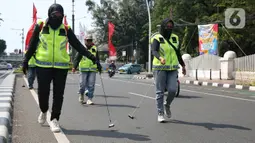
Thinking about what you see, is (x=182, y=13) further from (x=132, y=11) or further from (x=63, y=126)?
(x=63, y=126)

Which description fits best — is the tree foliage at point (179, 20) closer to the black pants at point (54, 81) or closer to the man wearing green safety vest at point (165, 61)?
the man wearing green safety vest at point (165, 61)

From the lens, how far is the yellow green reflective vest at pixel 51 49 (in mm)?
5737

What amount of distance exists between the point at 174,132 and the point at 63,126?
1.87 metres

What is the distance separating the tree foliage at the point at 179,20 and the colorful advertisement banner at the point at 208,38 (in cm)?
106

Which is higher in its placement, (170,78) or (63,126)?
(170,78)

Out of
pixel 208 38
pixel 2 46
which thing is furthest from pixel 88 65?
pixel 2 46

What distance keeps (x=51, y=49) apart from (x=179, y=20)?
3655 centimetres

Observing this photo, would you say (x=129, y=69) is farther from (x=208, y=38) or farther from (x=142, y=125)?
(x=142, y=125)

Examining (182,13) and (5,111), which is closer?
(5,111)

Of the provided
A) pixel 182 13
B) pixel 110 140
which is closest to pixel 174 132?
pixel 110 140

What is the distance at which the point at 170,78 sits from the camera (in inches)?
267

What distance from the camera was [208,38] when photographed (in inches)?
1011

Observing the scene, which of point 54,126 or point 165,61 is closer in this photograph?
point 54,126

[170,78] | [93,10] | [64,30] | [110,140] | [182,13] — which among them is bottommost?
[110,140]
